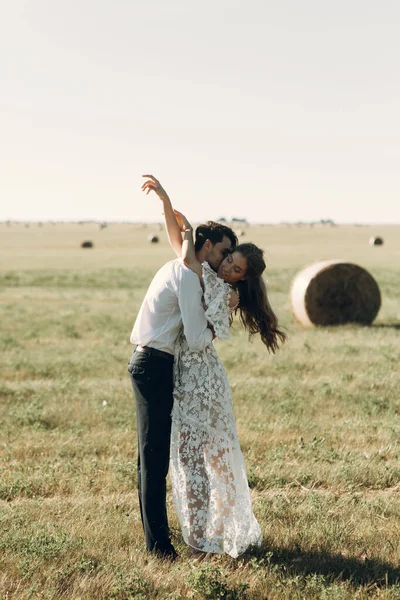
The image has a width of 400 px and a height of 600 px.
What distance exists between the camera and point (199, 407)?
5.47m

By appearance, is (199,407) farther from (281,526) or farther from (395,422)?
(395,422)

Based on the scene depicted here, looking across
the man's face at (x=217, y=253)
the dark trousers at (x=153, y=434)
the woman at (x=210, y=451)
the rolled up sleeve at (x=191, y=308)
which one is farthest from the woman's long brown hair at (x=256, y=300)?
the dark trousers at (x=153, y=434)

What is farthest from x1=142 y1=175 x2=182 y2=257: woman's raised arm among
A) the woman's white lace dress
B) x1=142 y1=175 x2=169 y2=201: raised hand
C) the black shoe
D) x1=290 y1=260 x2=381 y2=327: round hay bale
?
x1=290 y1=260 x2=381 y2=327: round hay bale

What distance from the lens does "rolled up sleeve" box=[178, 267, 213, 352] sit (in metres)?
5.18

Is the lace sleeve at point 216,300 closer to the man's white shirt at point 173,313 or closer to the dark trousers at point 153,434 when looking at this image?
the man's white shirt at point 173,313

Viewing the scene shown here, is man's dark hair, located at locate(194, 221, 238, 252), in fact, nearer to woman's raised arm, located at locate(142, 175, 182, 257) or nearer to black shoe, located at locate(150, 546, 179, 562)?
woman's raised arm, located at locate(142, 175, 182, 257)

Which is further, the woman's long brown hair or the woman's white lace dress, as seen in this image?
the woman's white lace dress

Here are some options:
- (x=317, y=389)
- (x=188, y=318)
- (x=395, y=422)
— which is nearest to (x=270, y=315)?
(x=188, y=318)

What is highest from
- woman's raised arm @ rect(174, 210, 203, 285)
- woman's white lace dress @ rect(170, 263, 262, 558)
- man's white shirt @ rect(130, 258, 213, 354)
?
woman's raised arm @ rect(174, 210, 203, 285)

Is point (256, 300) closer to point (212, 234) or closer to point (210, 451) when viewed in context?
point (212, 234)

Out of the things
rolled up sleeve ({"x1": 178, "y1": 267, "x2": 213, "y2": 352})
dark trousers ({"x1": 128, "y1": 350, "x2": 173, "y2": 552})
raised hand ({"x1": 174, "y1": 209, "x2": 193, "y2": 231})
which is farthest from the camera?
raised hand ({"x1": 174, "y1": 209, "x2": 193, "y2": 231})

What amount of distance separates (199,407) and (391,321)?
1508 cm

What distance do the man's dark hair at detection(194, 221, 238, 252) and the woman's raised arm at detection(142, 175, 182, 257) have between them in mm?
295

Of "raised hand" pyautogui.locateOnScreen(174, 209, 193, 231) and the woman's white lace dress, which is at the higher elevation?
"raised hand" pyautogui.locateOnScreen(174, 209, 193, 231)
